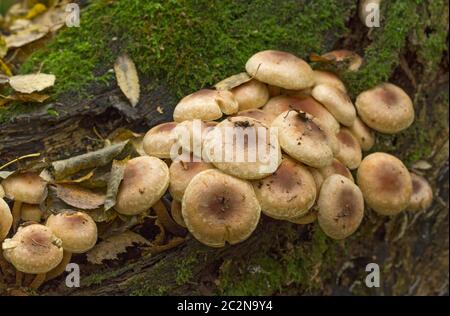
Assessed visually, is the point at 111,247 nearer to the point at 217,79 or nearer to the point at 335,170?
the point at 217,79

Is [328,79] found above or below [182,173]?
above

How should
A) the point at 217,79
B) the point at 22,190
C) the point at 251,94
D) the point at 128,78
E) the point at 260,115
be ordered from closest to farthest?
the point at 22,190, the point at 260,115, the point at 251,94, the point at 128,78, the point at 217,79

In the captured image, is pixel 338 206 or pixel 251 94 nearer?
pixel 338 206

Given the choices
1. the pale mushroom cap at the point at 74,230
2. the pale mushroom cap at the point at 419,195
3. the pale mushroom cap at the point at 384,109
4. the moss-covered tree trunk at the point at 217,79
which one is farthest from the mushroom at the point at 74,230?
the pale mushroom cap at the point at 419,195

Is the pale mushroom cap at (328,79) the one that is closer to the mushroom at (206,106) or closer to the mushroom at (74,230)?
the mushroom at (206,106)

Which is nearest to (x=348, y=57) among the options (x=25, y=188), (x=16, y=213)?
(x=25, y=188)

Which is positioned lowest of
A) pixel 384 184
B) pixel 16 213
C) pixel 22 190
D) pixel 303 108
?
pixel 384 184
